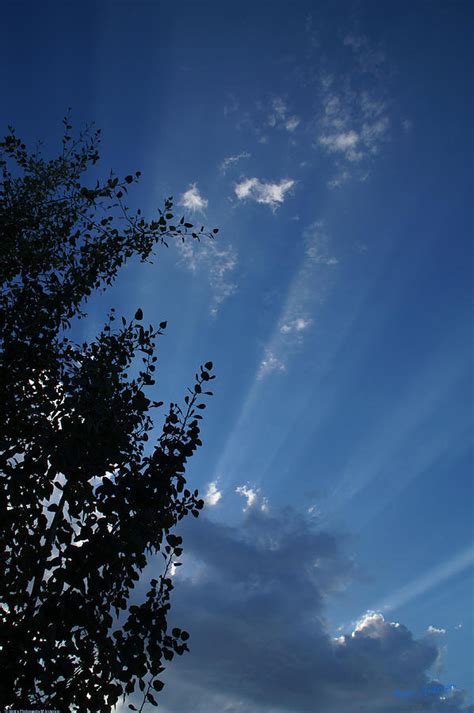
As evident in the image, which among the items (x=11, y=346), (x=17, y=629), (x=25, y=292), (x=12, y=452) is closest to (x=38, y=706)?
(x=17, y=629)

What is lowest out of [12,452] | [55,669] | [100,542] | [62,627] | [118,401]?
[55,669]

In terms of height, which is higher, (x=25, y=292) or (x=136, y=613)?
(x=25, y=292)

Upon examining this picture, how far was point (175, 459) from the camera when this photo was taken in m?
7.44

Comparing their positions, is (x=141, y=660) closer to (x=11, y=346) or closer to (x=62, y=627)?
(x=62, y=627)

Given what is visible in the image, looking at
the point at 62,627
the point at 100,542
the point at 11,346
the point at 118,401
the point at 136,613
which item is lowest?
the point at 62,627

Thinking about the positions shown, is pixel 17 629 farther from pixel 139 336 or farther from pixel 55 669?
pixel 139 336

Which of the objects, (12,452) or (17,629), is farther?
(12,452)

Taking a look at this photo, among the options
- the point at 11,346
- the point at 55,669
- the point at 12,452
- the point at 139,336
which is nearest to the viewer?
the point at 55,669

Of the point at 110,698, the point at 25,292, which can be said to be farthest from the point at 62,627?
the point at 25,292

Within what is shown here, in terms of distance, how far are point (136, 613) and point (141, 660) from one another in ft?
2.27

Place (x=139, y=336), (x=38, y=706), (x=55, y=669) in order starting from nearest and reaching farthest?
(x=55, y=669) → (x=38, y=706) → (x=139, y=336)

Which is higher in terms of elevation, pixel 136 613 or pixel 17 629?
pixel 136 613

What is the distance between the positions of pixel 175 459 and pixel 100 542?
5.76ft

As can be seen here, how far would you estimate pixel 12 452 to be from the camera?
7.04 m
